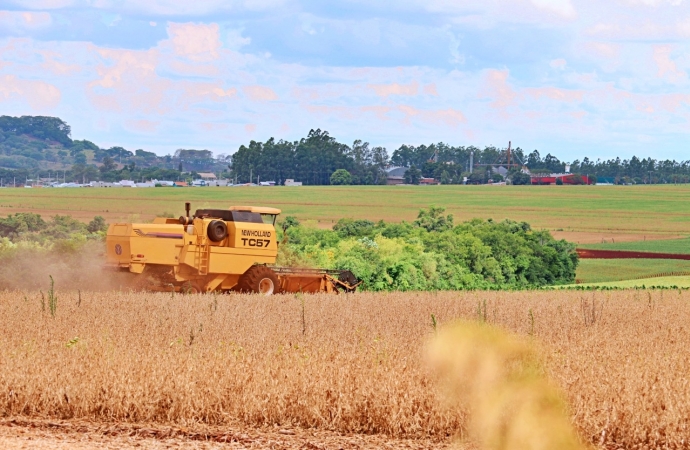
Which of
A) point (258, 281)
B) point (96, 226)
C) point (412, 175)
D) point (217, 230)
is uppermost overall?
point (412, 175)

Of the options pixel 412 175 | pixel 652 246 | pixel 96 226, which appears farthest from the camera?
pixel 412 175

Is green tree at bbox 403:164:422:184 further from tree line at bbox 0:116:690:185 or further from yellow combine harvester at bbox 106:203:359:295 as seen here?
yellow combine harvester at bbox 106:203:359:295

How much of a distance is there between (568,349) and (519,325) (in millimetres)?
3461

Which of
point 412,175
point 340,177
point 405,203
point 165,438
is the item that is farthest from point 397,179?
point 165,438

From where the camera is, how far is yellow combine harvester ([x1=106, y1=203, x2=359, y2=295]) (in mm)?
21484

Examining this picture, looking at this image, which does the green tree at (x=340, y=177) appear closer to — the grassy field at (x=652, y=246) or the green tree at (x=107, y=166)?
the green tree at (x=107, y=166)

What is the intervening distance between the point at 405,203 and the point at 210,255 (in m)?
66.6

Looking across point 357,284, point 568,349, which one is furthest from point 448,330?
point 357,284

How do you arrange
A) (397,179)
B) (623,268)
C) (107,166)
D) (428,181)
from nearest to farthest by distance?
1. (623,268)
2. (107,166)
3. (428,181)
4. (397,179)

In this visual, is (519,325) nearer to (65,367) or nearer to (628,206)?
(65,367)

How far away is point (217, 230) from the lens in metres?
22.4

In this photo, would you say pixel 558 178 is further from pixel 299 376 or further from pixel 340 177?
pixel 299 376

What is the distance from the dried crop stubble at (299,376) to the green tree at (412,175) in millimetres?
102158

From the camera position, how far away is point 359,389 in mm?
11000
